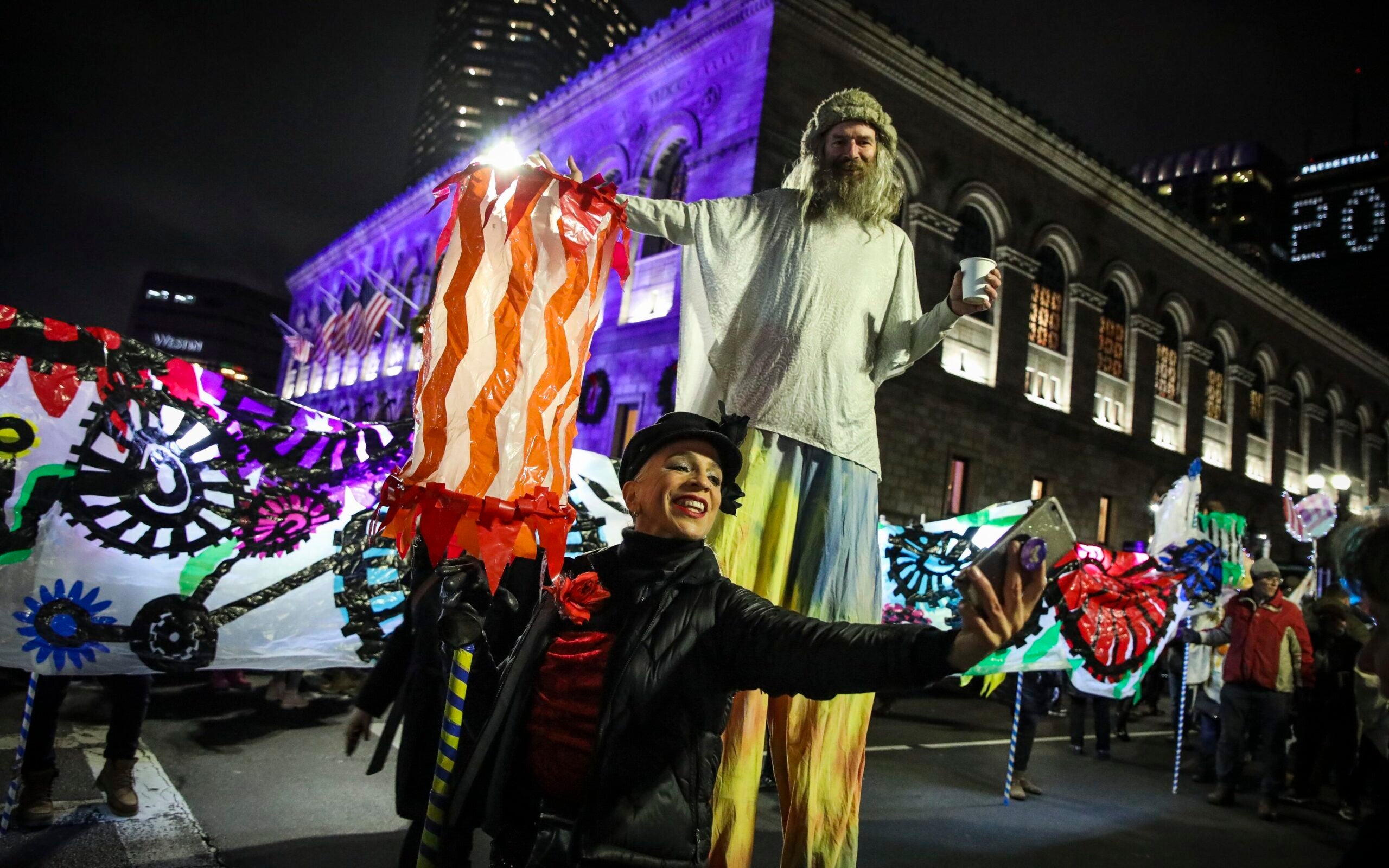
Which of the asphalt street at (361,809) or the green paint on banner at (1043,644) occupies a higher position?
the green paint on banner at (1043,644)

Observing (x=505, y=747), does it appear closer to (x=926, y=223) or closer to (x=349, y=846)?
(x=349, y=846)

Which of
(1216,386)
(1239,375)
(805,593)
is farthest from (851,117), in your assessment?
(1239,375)

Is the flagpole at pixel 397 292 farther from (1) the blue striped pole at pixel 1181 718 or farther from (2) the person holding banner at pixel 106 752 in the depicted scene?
(1) the blue striped pole at pixel 1181 718

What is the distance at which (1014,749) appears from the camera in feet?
20.9

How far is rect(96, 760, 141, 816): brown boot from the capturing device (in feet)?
12.9

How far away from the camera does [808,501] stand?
2547 millimetres

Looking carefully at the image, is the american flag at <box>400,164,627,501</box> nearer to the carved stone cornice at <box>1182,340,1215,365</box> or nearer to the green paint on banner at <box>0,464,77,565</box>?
the green paint on banner at <box>0,464,77,565</box>

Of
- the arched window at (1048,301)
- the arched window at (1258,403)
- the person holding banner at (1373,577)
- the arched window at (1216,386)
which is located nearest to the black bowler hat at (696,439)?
the person holding banner at (1373,577)

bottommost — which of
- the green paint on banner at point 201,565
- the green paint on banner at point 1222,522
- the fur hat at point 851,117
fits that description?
the green paint on banner at point 201,565

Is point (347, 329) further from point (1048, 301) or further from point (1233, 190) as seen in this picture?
point (1233, 190)

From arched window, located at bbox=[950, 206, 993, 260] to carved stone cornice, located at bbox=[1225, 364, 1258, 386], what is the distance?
43.2 ft

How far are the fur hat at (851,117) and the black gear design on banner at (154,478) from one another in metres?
3.44

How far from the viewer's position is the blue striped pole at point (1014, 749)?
618 cm

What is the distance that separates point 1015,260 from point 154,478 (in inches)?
791
